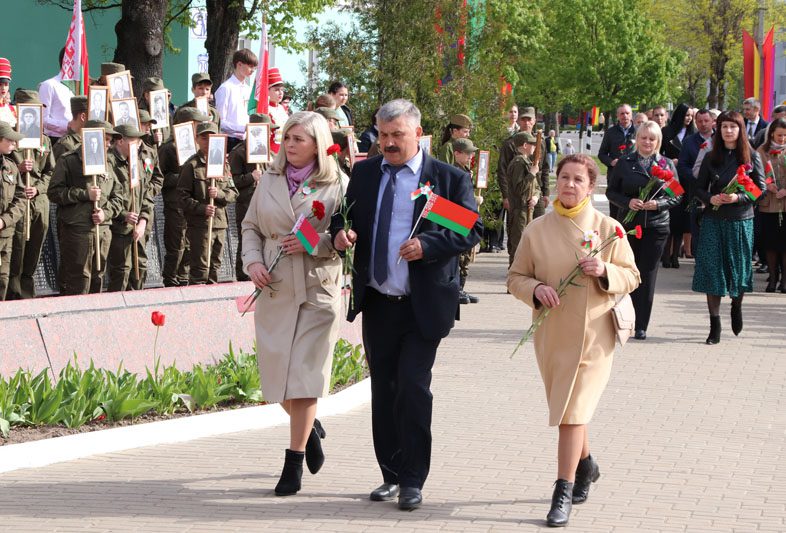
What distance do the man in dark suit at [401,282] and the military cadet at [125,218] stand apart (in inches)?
233

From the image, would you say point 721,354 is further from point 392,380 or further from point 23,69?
point 23,69

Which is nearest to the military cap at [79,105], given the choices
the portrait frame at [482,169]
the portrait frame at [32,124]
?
the portrait frame at [32,124]

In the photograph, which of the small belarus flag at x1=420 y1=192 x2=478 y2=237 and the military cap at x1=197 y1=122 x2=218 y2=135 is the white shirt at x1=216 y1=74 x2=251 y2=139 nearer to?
the military cap at x1=197 y1=122 x2=218 y2=135

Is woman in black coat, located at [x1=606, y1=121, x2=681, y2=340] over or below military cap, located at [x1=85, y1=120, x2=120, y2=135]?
below

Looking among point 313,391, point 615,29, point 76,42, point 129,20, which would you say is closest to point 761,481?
point 313,391

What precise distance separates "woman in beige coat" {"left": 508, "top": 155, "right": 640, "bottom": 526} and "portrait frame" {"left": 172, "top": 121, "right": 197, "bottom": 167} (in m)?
7.36

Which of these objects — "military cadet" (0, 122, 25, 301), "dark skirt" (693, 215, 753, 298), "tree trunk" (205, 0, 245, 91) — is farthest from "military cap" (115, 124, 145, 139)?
"tree trunk" (205, 0, 245, 91)

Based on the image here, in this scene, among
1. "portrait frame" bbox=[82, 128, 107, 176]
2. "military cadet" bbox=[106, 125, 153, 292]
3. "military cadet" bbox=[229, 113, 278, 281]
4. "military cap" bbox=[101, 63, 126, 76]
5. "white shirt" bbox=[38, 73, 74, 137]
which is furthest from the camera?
"white shirt" bbox=[38, 73, 74, 137]

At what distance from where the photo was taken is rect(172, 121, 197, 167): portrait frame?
14087mm

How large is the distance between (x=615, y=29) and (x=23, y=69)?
3268 centimetres

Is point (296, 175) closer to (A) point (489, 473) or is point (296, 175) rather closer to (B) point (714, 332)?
(A) point (489, 473)

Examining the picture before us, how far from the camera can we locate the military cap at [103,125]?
488 inches

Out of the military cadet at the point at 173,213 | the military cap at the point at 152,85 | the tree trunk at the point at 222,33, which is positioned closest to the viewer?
the military cadet at the point at 173,213

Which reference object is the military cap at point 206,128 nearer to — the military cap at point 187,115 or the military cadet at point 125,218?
the military cap at point 187,115
